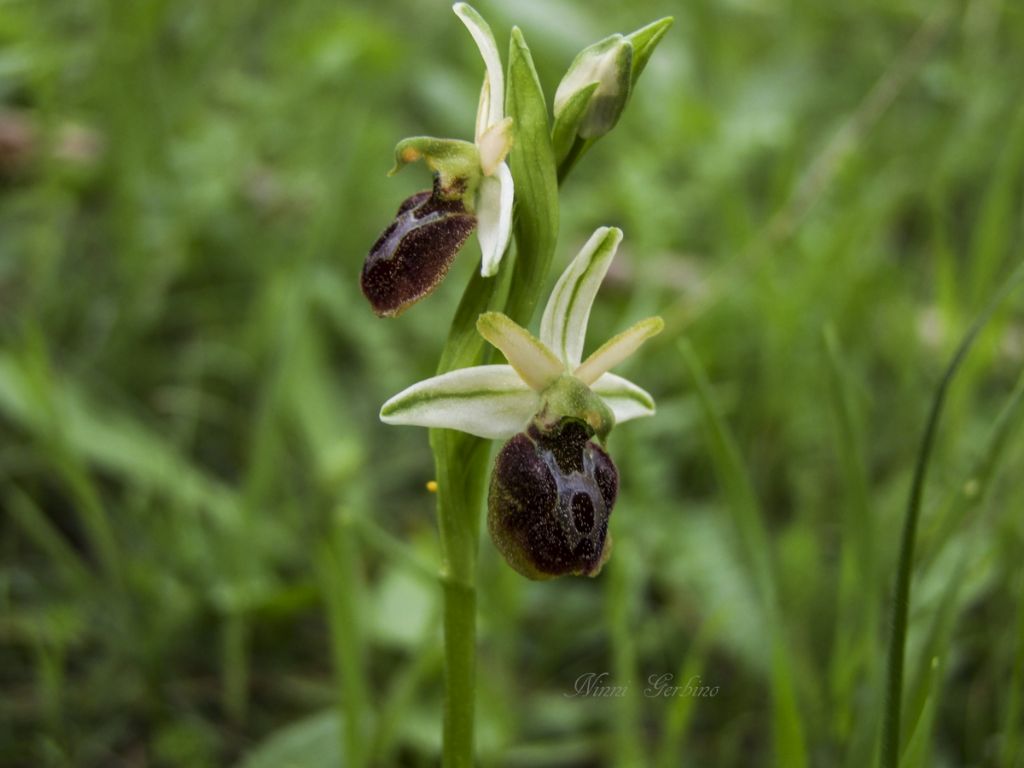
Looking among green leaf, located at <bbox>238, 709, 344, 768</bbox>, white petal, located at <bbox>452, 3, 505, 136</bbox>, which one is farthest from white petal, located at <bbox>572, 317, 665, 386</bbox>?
green leaf, located at <bbox>238, 709, 344, 768</bbox>

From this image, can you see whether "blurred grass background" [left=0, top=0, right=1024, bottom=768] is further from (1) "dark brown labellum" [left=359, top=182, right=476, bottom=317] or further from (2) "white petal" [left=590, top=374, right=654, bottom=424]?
(1) "dark brown labellum" [left=359, top=182, right=476, bottom=317]

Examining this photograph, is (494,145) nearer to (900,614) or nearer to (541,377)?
(541,377)

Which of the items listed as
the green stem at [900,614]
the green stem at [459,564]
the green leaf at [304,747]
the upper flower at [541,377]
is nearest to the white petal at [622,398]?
the upper flower at [541,377]

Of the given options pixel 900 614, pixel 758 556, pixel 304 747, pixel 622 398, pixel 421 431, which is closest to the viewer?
pixel 900 614

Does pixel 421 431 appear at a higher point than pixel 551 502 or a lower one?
higher

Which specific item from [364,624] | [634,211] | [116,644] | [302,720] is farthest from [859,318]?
[116,644]

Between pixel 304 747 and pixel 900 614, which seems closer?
pixel 900 614

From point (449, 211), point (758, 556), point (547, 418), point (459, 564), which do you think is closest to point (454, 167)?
point (449, 211)
